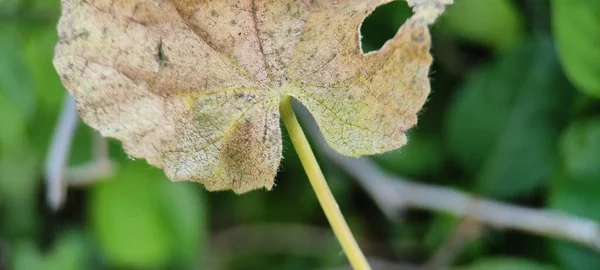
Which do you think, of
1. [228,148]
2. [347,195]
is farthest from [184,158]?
[347,195]

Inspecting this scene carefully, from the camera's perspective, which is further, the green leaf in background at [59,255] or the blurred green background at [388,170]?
the green leaf in background at [59,255]

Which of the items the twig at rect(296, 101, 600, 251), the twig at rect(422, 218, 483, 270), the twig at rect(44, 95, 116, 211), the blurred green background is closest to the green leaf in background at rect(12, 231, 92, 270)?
the blurred green background

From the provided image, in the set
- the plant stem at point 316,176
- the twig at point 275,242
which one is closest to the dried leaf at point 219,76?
the plant stem at point 316,176

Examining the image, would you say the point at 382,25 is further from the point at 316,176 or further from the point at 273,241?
the point at 316,176

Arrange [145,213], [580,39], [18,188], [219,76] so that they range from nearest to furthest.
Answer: [219,76] → [580,39] → [145,213] → [18,188]

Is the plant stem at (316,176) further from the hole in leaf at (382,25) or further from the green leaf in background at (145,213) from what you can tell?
the green leaf in background at (145,213)

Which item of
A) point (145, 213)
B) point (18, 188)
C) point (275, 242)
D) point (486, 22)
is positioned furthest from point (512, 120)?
point (18, 188)
